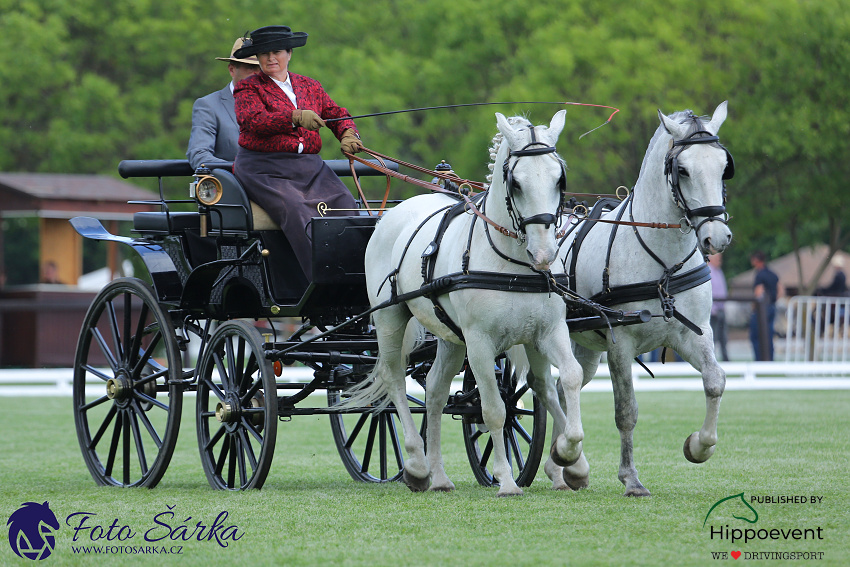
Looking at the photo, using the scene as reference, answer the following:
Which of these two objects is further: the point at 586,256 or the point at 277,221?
the point at 277,221

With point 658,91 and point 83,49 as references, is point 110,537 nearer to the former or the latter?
point 658,91

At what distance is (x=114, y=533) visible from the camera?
5617 millimetres

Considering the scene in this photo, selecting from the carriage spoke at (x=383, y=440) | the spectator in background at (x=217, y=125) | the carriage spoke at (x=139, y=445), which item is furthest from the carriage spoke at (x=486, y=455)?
the spectator in background at (x=217, y=125)

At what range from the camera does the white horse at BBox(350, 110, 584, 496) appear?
5.95m

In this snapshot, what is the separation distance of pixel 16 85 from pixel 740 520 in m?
26.4

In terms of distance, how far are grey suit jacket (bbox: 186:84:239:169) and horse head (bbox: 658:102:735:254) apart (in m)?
3.58

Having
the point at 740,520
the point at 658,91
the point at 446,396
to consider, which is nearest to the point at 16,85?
the point at 658,91

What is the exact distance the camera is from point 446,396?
7.25m

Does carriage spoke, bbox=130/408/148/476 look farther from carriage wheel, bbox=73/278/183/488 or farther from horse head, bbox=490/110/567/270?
horse head, bbox=490/110/567/270

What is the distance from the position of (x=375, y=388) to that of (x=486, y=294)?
1404 millimetres

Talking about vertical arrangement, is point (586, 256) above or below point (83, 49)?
below

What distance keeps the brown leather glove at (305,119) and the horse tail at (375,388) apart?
52.4 inches

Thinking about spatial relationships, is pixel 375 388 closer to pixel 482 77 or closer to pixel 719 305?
pixel 719 305

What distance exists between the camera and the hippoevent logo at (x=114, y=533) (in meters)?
5.25
